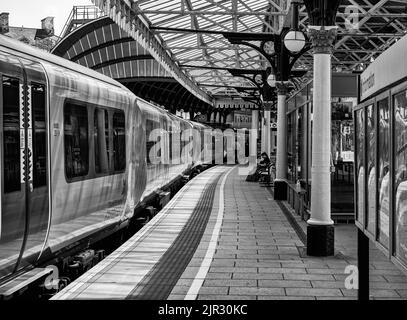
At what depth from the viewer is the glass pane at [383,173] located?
3824 mm

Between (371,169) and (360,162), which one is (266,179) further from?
(371,169)

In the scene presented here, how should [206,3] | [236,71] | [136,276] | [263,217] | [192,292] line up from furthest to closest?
1. [236,71]
2. [206,3]
3. [263,217]
4. [136,276]
5. [192,292]

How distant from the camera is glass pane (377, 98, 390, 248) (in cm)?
382

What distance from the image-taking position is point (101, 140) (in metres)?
7.76

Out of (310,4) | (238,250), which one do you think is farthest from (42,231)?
(310,4)

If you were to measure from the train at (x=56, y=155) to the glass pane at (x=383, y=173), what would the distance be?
115 inches

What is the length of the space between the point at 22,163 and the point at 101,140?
2708 millimetres

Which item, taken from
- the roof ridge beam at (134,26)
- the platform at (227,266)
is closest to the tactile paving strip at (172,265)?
the platform at (227,266)

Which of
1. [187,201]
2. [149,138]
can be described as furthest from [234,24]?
[149,138]

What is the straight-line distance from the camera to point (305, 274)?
7031mm

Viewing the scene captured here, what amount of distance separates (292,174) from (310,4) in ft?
24.7

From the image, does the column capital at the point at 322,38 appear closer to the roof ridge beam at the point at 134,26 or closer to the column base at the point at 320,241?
the column base at the point at 320,241

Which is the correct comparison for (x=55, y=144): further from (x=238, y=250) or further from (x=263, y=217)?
(x=263, y=217)

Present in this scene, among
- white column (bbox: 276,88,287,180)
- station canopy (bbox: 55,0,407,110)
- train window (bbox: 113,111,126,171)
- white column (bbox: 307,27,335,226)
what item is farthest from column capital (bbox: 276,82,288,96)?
train window (bbox: 113,111,126,171)
